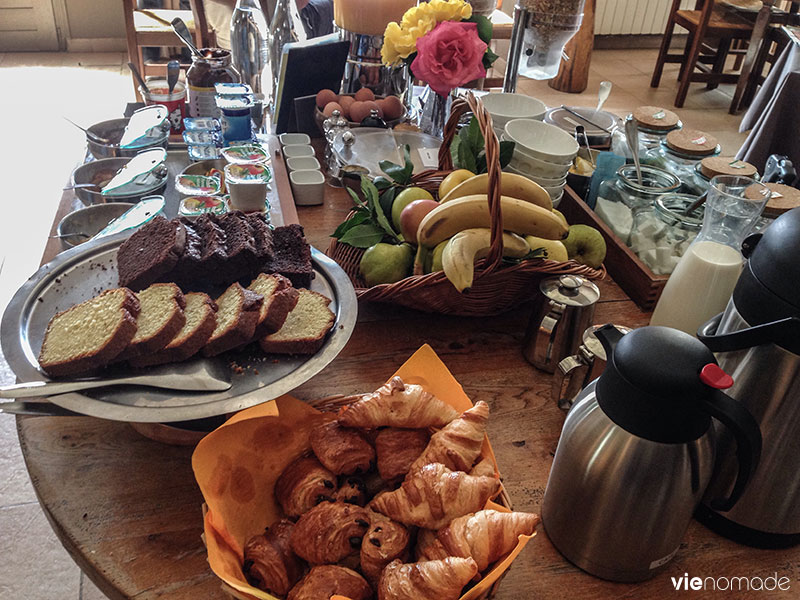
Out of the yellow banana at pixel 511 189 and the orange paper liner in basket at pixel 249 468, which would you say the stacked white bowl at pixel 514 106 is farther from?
the orange paper liner in basket at pixel 249 468

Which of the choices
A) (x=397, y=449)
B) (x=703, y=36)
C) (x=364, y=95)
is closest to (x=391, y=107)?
(x=364, y=95)

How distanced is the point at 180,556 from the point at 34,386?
25cm

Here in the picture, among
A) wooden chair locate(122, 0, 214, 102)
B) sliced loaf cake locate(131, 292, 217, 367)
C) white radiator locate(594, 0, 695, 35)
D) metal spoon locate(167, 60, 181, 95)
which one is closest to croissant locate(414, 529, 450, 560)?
sliced loaf cake locate(131, 292, 217, 367)

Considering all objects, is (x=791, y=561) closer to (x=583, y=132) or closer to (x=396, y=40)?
(x=583, y=132)

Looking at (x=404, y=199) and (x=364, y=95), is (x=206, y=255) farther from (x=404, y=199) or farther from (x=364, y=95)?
(x=364, y=95)

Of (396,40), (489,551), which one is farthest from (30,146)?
(489,551)

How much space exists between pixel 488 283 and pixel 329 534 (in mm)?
495

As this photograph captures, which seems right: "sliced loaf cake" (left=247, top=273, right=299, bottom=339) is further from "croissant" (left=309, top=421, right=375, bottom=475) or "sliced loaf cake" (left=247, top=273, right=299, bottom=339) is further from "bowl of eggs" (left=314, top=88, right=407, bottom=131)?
Result: "bowl of eggs" (left=314, top=88, right=407, bottom=131)

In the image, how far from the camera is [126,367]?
0.79 meters

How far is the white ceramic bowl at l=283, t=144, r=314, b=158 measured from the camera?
1.49 meters

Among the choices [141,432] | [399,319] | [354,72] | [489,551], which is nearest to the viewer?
[489,551]

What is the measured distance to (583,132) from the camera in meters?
1.46

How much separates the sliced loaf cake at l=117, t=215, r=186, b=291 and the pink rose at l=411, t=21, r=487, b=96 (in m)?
A: 0.67

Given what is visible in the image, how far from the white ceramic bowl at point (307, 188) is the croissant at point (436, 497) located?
2.80 ft
